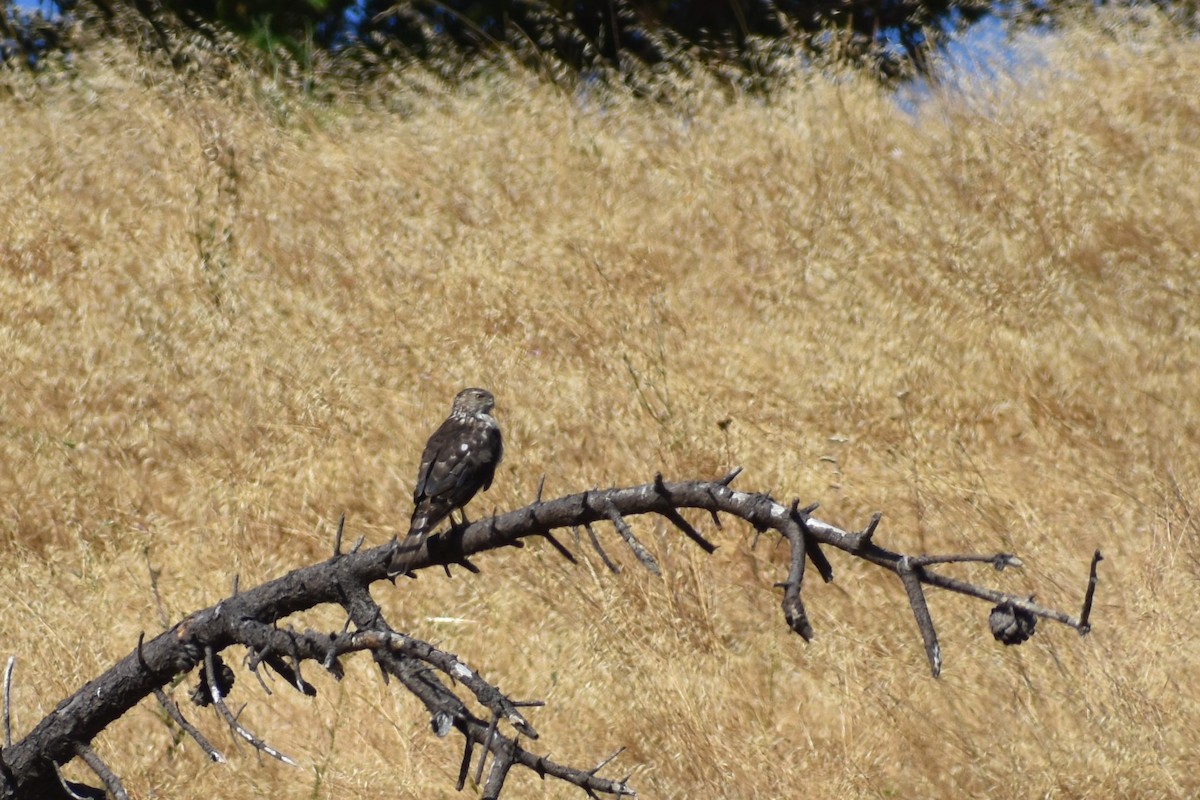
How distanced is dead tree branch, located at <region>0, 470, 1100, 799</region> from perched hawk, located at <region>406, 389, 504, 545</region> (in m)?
0.65

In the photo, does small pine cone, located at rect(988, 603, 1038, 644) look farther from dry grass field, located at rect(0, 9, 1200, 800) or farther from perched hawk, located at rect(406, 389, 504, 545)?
dry grass field, located at rect(0, 9, 1200, 800)

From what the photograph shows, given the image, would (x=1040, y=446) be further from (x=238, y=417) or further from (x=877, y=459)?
(x=238, y=417)

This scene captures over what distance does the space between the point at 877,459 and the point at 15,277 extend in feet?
18.4

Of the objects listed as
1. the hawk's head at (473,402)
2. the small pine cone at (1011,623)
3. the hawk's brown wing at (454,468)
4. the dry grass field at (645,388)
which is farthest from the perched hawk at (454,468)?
the small pine cone at (1011,623)

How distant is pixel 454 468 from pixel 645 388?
9.18 feet

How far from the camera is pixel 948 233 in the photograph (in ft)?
26.2

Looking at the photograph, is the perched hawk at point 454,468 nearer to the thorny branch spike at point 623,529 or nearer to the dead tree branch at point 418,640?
the dead tree branch at point 418,640

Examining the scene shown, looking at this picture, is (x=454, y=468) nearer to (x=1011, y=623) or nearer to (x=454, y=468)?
(x=454, y=468)

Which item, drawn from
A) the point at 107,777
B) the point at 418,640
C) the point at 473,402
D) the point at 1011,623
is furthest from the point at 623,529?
the point at 473,402

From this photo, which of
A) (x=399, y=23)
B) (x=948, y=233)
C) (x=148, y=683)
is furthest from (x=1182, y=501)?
(x=399, y=23)

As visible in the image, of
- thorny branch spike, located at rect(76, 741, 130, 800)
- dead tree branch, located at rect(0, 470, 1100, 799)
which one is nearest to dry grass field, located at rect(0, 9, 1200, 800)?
dead tree branch, located at rect(0, 470, 1100, 799)

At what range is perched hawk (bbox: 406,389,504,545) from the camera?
3.70 m

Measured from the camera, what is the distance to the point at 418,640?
2.58 meters

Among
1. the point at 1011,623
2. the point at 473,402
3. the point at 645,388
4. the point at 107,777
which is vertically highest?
the point at 1011,623
